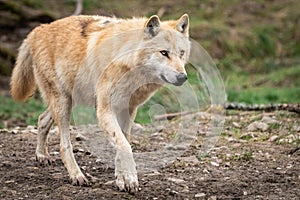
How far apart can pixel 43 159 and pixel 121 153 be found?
134 cm

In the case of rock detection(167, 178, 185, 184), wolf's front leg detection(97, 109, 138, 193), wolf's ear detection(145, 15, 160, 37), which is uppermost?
wolf's ear detection(145, 15, 160, 37)

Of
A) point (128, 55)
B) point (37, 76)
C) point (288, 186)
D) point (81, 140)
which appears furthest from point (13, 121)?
point (288, 186)

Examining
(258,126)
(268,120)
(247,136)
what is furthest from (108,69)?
(268,120)

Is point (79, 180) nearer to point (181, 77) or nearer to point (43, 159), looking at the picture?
point (43, 159)

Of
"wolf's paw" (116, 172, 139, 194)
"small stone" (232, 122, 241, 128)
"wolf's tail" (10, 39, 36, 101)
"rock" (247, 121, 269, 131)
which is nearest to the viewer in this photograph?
"wolf's paw" (116, 172, 139, 194)

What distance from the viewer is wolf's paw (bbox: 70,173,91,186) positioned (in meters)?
5.36

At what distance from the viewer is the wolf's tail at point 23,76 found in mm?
6422

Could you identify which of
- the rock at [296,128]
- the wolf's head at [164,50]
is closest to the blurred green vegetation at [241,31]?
the rock at [296,128]

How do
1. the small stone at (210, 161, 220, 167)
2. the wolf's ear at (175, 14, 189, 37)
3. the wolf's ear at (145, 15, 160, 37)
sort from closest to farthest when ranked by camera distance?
the wolf's ear at (145, 15, 160, 37), the wolf's ear at (175, 14, 189, 37), the small stone at (210, 161, 220, 167)

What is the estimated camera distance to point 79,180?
17.6 ft

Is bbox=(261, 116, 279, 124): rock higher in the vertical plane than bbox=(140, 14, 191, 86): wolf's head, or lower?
lower

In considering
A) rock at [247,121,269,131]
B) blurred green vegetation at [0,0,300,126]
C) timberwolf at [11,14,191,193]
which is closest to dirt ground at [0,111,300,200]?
rock at [247,121,269,131]

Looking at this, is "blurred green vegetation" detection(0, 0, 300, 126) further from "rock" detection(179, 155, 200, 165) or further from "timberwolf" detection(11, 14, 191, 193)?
"timberwolf" detection(11, 14, 191, 193)

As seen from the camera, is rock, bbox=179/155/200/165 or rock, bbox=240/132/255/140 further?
rock, bbox=240/132/255/140
